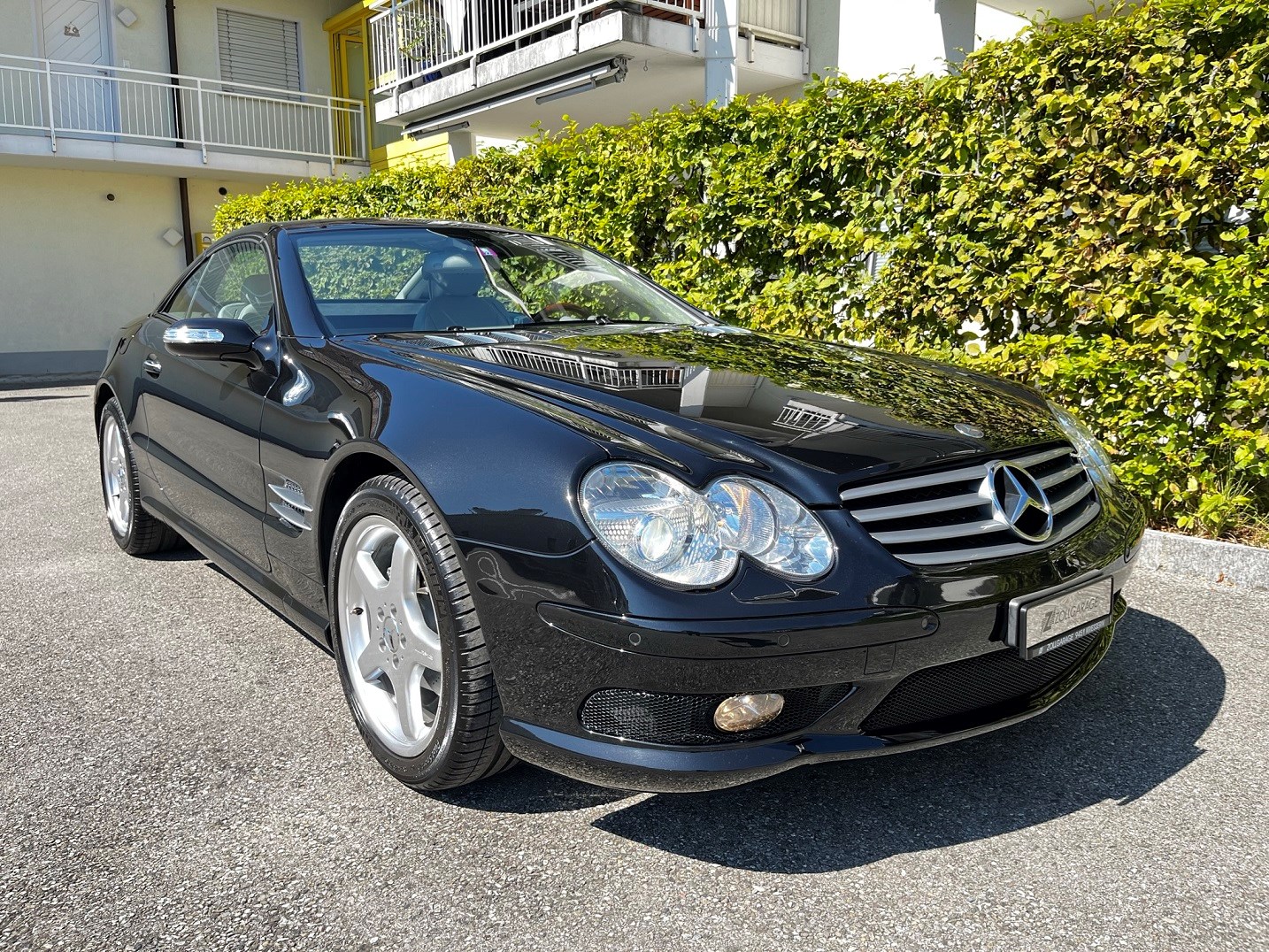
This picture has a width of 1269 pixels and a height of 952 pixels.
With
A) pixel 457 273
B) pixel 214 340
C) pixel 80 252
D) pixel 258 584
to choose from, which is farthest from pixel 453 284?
pixel 80 252

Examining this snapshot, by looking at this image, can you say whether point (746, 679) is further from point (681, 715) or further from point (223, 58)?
point (223, 58)

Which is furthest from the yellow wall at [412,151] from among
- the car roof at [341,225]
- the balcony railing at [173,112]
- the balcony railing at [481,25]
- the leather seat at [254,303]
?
the leather seat at [254,303]

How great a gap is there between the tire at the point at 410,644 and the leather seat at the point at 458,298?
0.89m

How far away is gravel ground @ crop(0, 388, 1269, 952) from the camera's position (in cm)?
189

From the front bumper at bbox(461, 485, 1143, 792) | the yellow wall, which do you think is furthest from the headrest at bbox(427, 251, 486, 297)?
the yellow wall

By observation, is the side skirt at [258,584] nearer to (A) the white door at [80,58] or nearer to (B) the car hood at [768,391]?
(B) the car hood at [768,391]

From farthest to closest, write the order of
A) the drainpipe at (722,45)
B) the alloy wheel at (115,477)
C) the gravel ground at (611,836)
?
the drainpipe at (722,45) → the alloy wheel at (115,477) → the gravel ground at (611,836)

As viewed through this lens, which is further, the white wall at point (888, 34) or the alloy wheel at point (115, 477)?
the white wall at point (888, 34)

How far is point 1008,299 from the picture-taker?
477cm

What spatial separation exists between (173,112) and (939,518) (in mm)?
18020

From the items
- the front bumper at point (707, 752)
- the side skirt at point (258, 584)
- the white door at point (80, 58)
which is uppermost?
the white door at point (80, 58)

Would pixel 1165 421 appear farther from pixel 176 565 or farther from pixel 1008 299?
pixel 176 565

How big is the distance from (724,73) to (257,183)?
1013 centimetres

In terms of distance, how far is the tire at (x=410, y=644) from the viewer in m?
2.14
